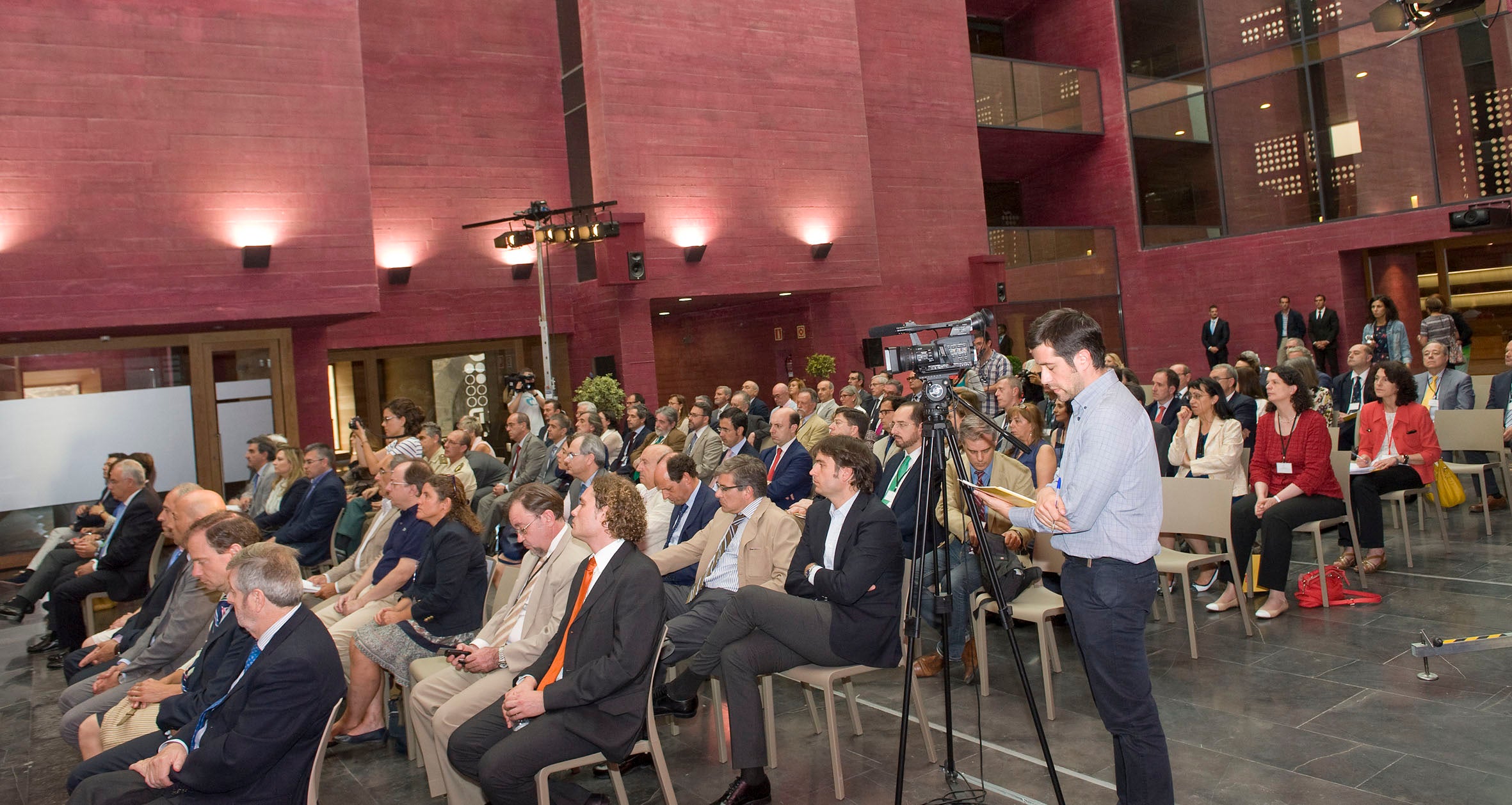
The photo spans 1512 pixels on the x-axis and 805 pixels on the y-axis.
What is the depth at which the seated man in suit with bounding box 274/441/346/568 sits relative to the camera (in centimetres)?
598

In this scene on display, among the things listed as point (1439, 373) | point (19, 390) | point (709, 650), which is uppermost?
point (19, 390)

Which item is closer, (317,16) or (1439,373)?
(1439,373)

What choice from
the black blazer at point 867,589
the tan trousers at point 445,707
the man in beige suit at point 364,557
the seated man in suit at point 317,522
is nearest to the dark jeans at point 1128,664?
the black blazer at point 867,589

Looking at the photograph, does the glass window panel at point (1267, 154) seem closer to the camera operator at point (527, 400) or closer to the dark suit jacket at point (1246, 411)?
the dark suit jacket at point (1246, 411)

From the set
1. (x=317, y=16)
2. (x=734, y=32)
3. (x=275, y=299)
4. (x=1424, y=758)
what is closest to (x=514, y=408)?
(x=275, y=299)

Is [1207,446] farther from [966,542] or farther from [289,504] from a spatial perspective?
[289,504]

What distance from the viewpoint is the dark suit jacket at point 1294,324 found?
13.0 meters

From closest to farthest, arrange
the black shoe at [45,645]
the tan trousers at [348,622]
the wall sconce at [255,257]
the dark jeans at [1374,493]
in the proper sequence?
the tan trousers at [348,622] → the dark jeans at [1374,493] → the black shoe at [45,645] → the wall sconce at [255,257]

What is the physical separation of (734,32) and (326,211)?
17.6ft

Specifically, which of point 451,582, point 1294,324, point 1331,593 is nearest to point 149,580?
point 451,582

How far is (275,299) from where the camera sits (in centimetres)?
928

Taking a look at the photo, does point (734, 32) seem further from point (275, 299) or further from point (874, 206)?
point (275, 299)

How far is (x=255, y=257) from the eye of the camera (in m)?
9.06

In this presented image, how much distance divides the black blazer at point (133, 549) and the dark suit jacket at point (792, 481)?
3.54 meters
